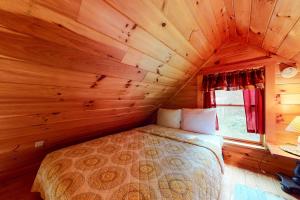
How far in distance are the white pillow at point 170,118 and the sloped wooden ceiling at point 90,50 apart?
84 centimetres

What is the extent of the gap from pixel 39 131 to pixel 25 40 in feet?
3.47

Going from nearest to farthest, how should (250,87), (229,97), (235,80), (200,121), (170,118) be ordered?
(250,87) → (235,80) → (200,121) → (229,97) → (170,118)

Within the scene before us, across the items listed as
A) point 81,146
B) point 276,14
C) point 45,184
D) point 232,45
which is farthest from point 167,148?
point 232,45

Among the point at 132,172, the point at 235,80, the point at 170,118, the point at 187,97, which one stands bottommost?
the point at 132,172

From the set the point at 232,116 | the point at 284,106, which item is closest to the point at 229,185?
the point at 232,116

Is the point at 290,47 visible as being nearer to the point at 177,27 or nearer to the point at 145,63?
the point at 177,27

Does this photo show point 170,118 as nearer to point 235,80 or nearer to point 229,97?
point 229,97

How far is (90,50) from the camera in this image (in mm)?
1097

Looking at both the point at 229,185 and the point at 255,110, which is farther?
the point at 255,110

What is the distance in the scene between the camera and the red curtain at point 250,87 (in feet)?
6.57

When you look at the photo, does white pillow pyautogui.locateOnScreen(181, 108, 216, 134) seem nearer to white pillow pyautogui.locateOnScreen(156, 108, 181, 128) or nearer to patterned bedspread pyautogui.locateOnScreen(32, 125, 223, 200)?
white pillow pyautogui.locateOnScreen(156, 108, 181, 128)

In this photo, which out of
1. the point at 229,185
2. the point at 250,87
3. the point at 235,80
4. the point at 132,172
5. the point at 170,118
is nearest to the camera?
the point at 132,172

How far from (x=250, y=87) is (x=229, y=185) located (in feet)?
4.46

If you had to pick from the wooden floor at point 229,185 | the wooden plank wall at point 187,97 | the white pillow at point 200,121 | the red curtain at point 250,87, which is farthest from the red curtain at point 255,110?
the wooden plank wall at point 187,97
